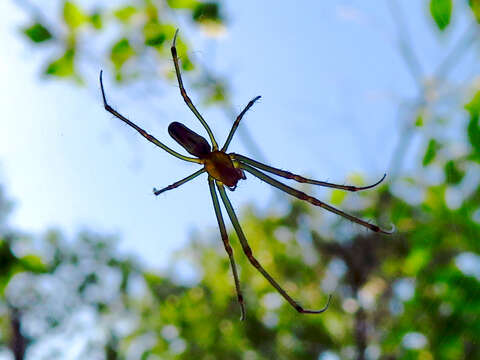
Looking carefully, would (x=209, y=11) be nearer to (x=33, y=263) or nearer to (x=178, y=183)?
(x=178, y=183)

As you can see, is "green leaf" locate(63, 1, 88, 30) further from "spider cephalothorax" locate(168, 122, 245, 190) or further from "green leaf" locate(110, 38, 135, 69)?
"spider cephalothorax" locate(168, 122, 245, 190)

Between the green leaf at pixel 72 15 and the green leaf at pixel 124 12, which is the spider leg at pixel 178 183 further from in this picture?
the green leaf at pixel 72 15

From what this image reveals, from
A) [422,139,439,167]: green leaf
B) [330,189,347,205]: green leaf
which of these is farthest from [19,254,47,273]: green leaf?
[422,139,439,167]: green leaf

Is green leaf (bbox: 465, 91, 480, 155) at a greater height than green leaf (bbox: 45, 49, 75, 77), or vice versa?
green leaf (bbox: 465, 91, 480, 155)

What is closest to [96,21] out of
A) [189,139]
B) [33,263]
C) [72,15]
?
[72,15]

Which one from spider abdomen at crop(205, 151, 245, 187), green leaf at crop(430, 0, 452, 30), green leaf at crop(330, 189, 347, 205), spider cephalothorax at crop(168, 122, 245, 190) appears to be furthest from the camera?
green leaf at crop(330, 189, 347, 205)

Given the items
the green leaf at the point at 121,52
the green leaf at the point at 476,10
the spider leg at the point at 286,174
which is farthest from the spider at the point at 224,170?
the green leaf at the point at 476,10
